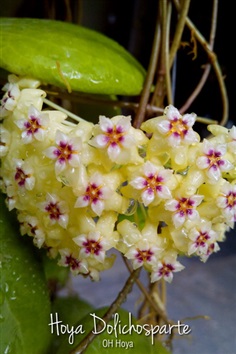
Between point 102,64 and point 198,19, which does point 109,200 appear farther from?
point 198,19

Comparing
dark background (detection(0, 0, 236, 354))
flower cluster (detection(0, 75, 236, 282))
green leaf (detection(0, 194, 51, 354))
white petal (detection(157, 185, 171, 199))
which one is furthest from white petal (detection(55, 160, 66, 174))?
dark background (detection(0, 0, 236, 354))

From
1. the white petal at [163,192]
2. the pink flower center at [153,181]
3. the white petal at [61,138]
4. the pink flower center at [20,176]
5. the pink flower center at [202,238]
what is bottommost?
the pink flower center at [202,238]

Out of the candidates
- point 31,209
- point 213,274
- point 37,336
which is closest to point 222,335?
point 213,274

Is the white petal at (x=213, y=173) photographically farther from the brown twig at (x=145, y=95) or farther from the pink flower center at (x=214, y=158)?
the brown twig at (x=145, y=95)

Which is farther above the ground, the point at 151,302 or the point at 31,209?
the point at 31,209

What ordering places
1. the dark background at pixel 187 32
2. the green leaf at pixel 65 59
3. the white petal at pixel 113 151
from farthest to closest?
the dark background at pixel 187 32 < the green leaf at pixel 65 59 < the white petal at pixel 113 151

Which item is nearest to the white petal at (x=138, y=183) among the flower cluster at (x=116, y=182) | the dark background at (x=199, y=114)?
the flower cluster at (x=116, y=182)

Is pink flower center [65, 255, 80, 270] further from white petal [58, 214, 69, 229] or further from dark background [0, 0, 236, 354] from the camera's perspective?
dark background [0, 0, 236, 354]

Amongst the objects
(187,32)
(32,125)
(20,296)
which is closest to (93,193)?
(32,125)
